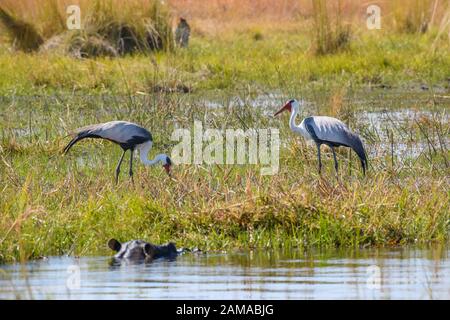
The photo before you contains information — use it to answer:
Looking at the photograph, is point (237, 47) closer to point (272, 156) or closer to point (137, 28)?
point (137, 28)

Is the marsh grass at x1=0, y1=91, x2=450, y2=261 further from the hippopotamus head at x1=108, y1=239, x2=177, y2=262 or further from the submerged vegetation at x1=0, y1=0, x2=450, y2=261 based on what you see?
the hippopotamus head at x1=108, y1=239, x2=177, y2=262

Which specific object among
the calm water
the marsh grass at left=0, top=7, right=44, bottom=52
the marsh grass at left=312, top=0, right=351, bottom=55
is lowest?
the calm water

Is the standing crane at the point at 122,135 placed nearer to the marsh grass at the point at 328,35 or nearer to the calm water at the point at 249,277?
the calm water at the point at 249,277

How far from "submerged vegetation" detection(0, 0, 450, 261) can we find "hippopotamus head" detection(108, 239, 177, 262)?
0.38 m

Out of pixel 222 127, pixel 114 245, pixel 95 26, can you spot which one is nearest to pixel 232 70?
pixel 95 26

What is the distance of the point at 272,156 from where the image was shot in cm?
1122

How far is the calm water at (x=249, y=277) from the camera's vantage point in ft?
21.2

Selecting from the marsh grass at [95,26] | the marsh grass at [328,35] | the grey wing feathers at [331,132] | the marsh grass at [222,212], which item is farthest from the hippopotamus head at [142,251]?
the marsh grass at [328,35]

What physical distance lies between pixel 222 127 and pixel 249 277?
5195mm

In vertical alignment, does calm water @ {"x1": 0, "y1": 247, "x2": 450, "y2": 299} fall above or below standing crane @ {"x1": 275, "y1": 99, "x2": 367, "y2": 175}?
below

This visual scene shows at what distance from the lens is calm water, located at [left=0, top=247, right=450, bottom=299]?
6.47m

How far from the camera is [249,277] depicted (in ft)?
22.9

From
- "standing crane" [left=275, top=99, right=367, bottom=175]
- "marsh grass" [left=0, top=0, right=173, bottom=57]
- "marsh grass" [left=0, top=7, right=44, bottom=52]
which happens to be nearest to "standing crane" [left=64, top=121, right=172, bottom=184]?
"standing crane" [left=275, top=99, right=367, bottom=175]
